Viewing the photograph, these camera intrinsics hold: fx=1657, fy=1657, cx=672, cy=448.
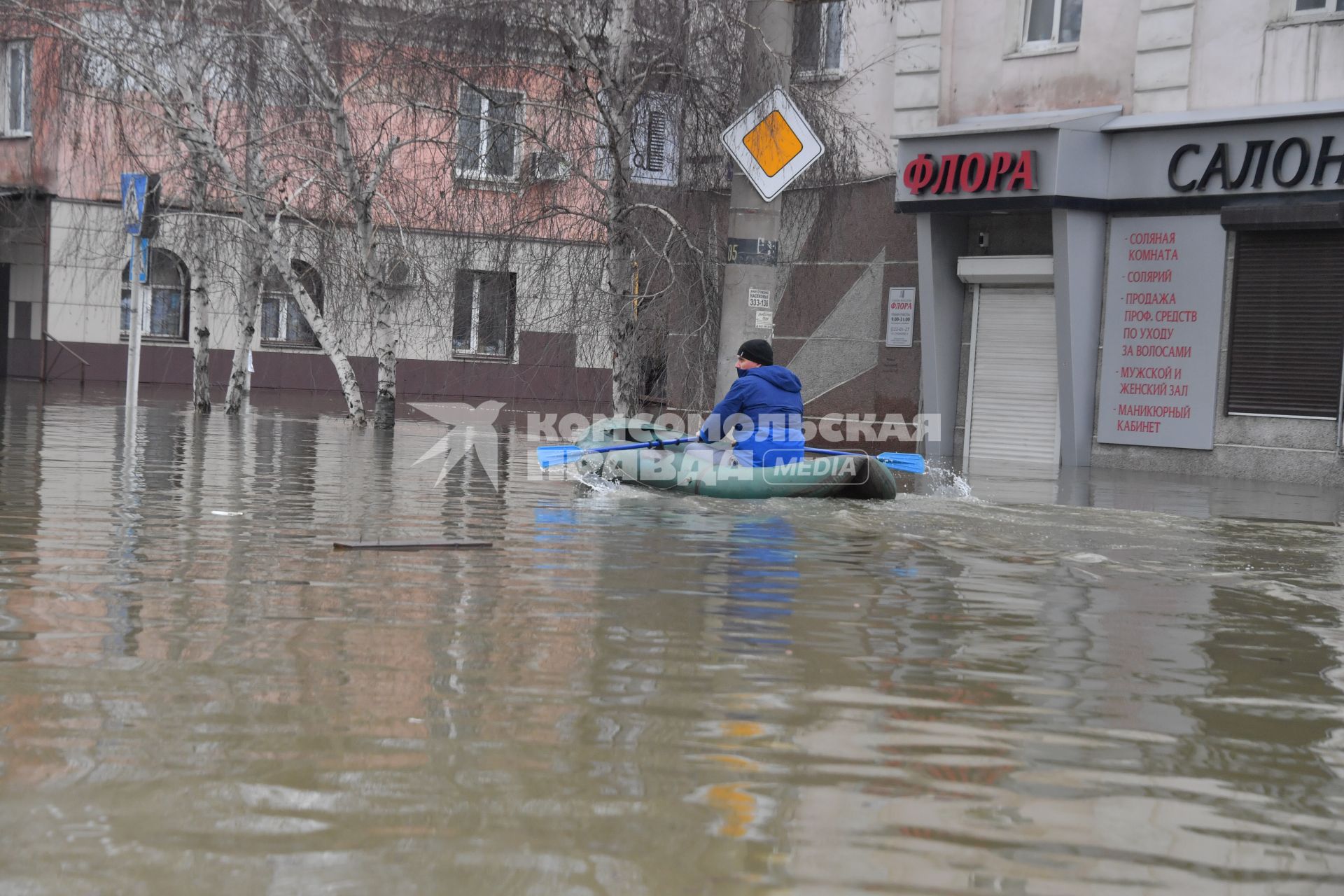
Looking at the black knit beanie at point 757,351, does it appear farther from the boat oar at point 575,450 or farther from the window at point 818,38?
the window at point 818,38

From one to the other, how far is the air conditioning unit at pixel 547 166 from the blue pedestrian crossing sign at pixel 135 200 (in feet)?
15.9

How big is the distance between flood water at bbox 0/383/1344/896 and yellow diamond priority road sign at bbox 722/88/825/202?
9.49ft

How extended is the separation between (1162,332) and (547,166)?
23.8 ft

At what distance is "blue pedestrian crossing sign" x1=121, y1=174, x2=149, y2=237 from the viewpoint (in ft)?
64.2

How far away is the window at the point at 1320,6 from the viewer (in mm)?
17422

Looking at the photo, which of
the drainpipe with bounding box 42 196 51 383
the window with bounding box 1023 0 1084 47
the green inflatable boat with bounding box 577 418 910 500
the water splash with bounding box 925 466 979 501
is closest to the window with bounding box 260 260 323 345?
the drainpipe with bounding box 42 196 51 383

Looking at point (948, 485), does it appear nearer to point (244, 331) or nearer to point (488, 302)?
point (488, 302)

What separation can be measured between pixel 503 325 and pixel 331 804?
15.2 meters

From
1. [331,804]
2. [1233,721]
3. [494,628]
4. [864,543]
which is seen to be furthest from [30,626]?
[864,543]

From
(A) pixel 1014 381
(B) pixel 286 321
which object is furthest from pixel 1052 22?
(B) pixel 286 321

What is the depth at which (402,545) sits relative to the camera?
29.1ft

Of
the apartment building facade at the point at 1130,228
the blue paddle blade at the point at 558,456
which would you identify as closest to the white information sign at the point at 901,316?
the apartment building facade at the point at 1130,228

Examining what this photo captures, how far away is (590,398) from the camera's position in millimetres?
34062

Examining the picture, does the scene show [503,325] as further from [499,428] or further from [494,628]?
[494,628]
